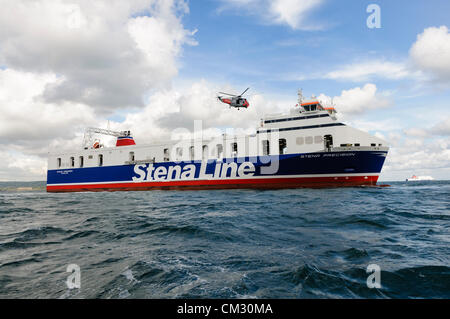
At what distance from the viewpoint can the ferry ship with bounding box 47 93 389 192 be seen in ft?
72.0

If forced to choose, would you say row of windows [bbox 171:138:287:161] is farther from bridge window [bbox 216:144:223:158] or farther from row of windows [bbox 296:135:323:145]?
row of windows [bbox 296:135:323:145]

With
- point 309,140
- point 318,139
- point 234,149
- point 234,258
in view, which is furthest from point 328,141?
point 234,258

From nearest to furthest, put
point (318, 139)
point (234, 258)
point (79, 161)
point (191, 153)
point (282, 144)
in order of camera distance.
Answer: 1. point (234, 258)
2. point (318, 139)
3. point (282, 144)
4. point (191, 153)
5. point (79, 161)

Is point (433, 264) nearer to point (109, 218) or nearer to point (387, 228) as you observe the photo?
point (387, 228)

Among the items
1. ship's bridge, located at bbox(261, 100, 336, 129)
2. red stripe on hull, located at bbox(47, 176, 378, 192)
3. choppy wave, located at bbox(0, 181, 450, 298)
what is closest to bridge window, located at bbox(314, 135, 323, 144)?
ship's bridge, located at bbox(261, 100, 336, 129)

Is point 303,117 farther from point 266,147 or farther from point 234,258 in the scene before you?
point 234,258

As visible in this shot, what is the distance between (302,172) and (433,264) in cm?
1875

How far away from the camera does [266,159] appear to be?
2395 cm

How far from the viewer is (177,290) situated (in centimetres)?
368

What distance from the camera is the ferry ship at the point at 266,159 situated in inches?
864

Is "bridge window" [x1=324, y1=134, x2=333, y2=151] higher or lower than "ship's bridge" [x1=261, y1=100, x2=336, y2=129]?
lower

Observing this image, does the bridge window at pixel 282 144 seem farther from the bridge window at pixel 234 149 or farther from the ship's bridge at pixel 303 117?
the bridge window at pixel 234 149
